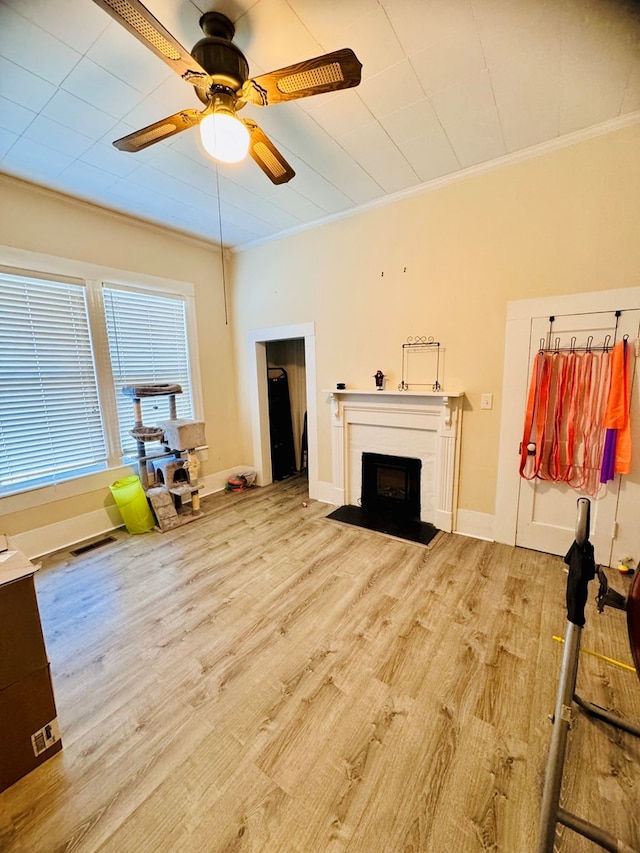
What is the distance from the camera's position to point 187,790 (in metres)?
1.24

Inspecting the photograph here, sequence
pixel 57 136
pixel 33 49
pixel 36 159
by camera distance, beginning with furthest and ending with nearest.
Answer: pixel 36 159, pixel 57 136, pixel 33 49

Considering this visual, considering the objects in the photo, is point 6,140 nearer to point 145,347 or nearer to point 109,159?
point 109,159

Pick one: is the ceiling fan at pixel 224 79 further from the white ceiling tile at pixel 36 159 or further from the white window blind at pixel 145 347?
the white window blind at pixel 145 347

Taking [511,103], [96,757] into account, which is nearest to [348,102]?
[511,103]

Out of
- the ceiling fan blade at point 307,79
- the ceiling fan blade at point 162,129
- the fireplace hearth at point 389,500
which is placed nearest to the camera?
the ceiling fan blade at point 307,79

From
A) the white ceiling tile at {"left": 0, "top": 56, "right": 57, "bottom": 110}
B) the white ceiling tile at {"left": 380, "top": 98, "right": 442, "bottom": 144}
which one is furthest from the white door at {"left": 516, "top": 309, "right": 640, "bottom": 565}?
the white ceiling tile at {"left": 0, "top": 56, "right": 57, "bottom": 110}

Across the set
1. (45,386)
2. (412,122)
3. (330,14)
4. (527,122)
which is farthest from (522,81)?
(45,386)

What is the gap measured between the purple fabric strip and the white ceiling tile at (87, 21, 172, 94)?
3.38 m

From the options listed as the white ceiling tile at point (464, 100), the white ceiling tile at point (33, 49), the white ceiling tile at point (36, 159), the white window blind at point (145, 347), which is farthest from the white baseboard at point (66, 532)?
the white ceiling tile at point (464, 100)

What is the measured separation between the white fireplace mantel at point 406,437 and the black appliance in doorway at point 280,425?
4.29 ft

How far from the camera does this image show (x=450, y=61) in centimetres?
166

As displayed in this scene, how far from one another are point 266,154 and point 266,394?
2.86 meters

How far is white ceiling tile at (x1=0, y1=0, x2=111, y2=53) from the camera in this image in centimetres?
136

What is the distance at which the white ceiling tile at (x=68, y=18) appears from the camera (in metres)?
1.36
